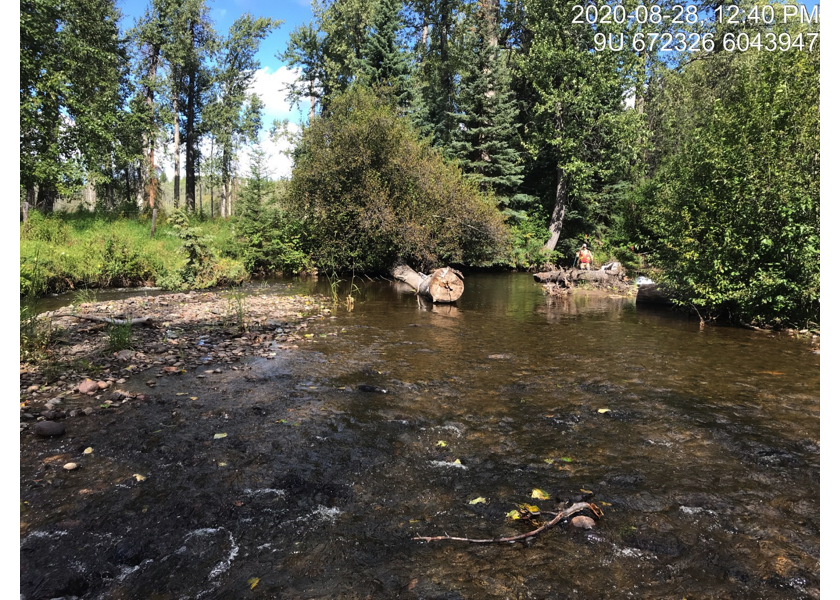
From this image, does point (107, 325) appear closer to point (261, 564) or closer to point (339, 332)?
point (339, 332)

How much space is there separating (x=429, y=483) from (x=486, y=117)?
1094 inches

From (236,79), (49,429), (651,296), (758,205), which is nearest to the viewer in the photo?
(49,429)

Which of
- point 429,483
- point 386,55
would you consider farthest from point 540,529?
point 386,55

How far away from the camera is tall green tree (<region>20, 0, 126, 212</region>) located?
16.4m

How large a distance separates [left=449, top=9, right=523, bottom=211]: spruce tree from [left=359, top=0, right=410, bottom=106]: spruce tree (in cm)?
566

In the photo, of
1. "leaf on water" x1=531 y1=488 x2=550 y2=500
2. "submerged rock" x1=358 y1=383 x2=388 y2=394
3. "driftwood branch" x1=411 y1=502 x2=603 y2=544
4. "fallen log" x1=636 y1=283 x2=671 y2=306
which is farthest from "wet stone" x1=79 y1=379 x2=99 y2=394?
"fallen log" x1=636 y1=283 x2=671 y2=306

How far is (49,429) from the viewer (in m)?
4.72

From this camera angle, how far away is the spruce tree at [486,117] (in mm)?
27250

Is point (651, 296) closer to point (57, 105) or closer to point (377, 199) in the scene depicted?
point (377, 199)

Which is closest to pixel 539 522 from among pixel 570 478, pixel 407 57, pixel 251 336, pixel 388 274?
pixel 570 478

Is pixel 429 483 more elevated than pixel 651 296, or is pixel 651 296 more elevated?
pixel 651 296

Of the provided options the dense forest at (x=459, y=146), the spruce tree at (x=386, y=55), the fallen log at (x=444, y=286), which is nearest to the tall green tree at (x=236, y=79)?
the dense forest at (x=459, y=146)

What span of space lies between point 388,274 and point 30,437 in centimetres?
1811

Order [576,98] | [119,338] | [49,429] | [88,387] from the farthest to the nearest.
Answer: [576,98] → [119,338] → [88,387] → [49,429]
